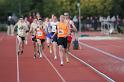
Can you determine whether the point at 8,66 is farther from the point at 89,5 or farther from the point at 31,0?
the point at 31,0

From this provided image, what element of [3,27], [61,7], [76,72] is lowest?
[76,72]

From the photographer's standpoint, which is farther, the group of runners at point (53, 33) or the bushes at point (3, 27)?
the bushes at point (3, 27)

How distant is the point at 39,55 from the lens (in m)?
26.6

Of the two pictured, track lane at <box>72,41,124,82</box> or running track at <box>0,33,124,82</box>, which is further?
track lane at <box>72,41,124,82</box>

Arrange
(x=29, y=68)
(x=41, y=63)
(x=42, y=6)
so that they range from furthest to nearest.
→ (x=42, y=6) → (x=41, y=63) → (x=29, y=68)

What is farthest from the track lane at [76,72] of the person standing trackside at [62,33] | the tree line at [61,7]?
the tree line at [61,7]

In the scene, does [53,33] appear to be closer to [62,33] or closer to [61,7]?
[62,33]

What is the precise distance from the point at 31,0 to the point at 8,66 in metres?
57.3

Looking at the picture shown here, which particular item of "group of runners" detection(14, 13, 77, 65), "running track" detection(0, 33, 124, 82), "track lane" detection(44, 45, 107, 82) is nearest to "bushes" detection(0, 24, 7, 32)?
"group of runners" detection(14, 13, 77, 65)

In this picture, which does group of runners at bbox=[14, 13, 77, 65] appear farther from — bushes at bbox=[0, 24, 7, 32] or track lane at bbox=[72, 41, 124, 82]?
bushes at bbox=[0, 24, 7, 32]

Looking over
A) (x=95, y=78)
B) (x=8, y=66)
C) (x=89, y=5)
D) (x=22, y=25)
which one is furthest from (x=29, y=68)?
(x=89, y=5)

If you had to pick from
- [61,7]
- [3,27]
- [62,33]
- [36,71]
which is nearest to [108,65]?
[62,33]

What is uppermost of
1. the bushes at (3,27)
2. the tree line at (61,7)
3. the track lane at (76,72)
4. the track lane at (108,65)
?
the tree line at (61,7)

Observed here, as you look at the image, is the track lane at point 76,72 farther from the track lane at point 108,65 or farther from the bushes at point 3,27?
the bushes at point 3,27
